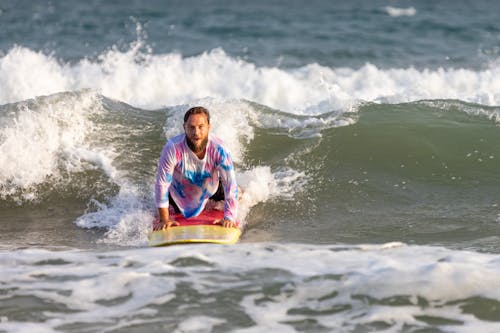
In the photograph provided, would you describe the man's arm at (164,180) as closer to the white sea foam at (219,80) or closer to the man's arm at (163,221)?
the man's arm at (163,221)

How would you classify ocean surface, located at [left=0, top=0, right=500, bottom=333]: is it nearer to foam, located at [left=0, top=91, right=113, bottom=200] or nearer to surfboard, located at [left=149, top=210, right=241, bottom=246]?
foam, located at [left=0, top=91, right=113, bottom=200]

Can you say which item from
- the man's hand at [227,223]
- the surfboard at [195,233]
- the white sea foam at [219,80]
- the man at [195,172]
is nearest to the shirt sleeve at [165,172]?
the man at [195,172]

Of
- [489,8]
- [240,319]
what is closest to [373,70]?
[489,8]

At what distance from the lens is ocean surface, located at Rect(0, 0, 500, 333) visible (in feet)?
16.2

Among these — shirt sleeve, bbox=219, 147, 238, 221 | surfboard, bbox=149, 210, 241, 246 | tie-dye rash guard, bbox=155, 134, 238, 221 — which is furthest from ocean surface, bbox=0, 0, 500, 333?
tie-dye rash guard, bbox=155, 134, 238, 221

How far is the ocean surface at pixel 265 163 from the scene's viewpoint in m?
4.95

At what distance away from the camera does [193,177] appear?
7.27 m

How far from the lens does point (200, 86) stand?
49.9 ft

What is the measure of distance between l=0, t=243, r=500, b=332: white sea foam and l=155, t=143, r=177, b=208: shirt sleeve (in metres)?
1.01

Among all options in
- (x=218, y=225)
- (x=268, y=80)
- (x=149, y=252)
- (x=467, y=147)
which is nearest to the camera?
(x=149, y=252)

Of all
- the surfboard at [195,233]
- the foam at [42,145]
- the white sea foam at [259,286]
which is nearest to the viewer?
the white sea foam at [259,286]

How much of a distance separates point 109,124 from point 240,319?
21.1 feet

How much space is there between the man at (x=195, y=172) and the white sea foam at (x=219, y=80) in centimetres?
659

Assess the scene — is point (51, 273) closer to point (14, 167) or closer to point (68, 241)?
point (68, 241)
